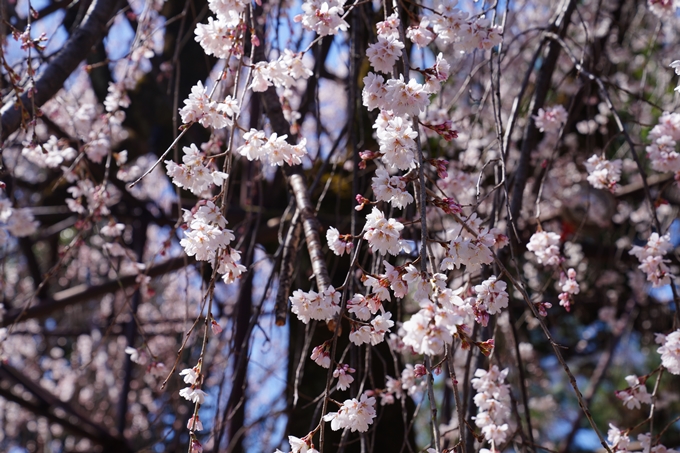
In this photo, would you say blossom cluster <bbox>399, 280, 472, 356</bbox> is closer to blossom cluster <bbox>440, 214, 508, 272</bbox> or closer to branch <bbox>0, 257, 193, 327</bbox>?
blossom cluster <bbox>440, 214, 508, 272</bbox>

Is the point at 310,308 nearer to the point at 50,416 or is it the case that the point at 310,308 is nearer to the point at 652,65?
the point at 50,416

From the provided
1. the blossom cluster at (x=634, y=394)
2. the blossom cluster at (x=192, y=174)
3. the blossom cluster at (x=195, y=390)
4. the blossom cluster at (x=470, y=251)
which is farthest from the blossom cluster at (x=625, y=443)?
the blossom cluster at (x=192, y=174)

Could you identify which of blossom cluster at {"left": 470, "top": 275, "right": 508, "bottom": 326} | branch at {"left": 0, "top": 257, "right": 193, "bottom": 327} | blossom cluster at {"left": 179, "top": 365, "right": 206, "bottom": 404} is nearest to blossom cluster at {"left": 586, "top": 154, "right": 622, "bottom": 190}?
blossom cluster at {"left": 470, "top": 275, "right": 508, "bottom": 326}

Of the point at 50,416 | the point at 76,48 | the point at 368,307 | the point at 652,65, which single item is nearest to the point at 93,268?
the point at 50,416

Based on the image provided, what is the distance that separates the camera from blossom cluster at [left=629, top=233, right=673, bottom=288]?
4.26ft

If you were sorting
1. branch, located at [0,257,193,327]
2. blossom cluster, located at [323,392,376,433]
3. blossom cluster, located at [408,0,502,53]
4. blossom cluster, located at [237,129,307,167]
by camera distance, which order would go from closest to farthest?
1. blossom cluster, located at [323,392,376,433]
2. blossom cluster, located at [237,129,307,167]
3. blossom cluster, located at [408,0,502,53]
4. branch, located at [0,257,193,327]

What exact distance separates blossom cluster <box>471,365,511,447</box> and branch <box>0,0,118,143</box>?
3.75ft

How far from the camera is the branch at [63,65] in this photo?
143cm

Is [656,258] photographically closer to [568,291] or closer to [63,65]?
[568,291]

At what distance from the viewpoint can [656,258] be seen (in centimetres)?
130

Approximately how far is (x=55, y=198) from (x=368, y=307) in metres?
3.54

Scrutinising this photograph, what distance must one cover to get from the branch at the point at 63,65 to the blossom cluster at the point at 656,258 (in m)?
1.37

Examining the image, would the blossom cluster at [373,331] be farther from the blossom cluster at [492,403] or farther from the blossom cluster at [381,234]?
the blossom cluster at [492,403]

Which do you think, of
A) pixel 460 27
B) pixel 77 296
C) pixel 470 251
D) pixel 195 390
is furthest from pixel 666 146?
pixel 77 296
